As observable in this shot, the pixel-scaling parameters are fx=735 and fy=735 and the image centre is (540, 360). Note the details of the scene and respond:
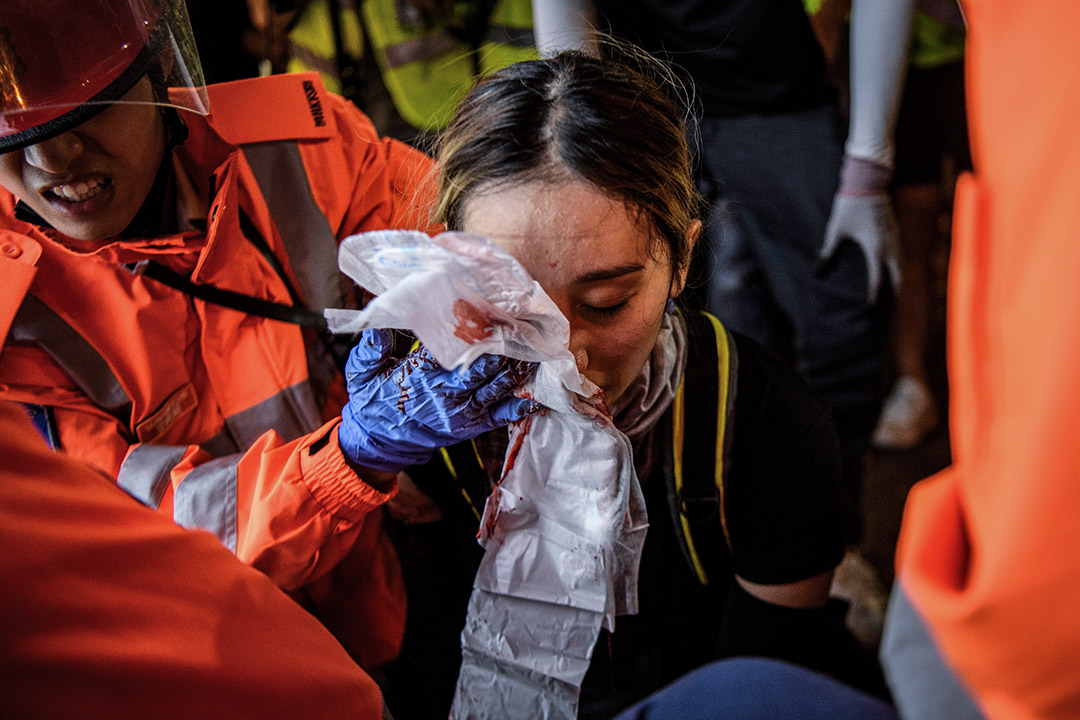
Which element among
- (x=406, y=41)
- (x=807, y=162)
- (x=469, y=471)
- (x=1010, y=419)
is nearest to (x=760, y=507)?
(x=469, y=471)

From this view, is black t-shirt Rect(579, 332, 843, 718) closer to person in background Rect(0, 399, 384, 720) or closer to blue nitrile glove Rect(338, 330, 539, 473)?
blue nitrile glove Rect(338, 330, 539, 473)

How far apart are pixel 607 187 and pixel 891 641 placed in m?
0.56

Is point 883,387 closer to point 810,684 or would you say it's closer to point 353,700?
point 810,684

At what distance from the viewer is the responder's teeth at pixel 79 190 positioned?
1.04 m

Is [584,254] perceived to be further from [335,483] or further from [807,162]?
[807,162]

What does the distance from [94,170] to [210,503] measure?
0.50 m

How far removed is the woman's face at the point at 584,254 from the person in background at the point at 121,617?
439 mm

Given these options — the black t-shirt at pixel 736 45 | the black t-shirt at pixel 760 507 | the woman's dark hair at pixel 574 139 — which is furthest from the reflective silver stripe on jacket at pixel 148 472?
the black t-shirt at pixel 736 45

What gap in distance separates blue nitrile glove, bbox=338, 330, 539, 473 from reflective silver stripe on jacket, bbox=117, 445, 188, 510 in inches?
9.9

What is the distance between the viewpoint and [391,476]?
0.97 metres

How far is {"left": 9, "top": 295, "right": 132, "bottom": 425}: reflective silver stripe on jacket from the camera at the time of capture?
990mm

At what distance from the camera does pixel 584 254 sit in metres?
0.84

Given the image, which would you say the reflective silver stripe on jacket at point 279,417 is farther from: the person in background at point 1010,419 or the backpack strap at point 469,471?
the person in background at point 1010,419

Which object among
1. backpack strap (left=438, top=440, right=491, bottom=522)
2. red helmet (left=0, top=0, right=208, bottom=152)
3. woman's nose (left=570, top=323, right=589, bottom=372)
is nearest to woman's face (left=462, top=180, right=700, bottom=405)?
woman's nose (left=570, top=323, right=589, bottom=372)
